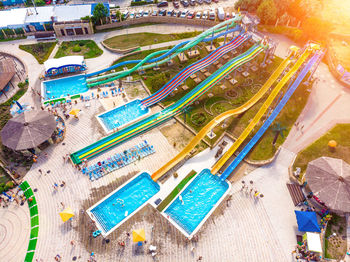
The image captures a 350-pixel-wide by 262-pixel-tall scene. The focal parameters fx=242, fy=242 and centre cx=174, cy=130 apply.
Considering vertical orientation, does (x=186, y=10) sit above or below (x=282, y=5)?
below

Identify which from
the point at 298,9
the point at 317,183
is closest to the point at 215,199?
the point at 317,183

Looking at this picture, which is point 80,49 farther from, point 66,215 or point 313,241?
point 313,241

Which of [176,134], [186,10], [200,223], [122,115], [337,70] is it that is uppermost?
[186,10]

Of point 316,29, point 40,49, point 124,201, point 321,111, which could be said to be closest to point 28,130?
point 124,201

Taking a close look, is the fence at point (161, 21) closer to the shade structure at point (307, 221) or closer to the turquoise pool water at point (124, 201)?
the turquoise pool water at point (124, 201)

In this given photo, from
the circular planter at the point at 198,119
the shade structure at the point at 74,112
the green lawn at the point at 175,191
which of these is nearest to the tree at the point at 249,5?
the circular planter at the point at 198,119

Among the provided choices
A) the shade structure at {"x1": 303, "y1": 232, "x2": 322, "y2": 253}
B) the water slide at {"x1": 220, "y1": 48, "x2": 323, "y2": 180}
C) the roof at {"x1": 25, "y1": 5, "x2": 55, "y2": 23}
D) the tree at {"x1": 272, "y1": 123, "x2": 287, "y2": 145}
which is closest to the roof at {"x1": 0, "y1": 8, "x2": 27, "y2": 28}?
the roof at {"x1": 25, "y1": 5, "x2": 55, "y2": 23}
